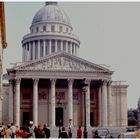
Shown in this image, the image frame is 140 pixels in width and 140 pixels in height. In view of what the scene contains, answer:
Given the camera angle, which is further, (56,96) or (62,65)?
(56,96)

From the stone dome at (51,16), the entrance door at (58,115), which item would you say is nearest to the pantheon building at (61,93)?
the entrance door at (58,115)

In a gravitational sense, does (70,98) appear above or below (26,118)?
above

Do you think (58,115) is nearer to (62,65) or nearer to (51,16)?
(62,65)

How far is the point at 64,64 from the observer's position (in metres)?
58.3

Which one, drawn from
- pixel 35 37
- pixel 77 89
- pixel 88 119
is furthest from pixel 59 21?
pixel 88 119

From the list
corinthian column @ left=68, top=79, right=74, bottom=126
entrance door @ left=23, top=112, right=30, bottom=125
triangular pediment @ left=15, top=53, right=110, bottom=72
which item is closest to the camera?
corinthian column @ left=68, top=79, right=74, bottom=126

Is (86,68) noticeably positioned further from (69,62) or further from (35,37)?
(35,37)

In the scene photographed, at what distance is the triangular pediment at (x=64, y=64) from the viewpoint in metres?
57.8

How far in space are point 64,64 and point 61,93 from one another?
14.5 feet

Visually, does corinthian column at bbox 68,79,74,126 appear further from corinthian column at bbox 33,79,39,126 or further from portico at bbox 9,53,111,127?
corinthian column at bbox 33,79,39,126

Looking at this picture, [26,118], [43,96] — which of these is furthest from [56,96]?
[26,118]

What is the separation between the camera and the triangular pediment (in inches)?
2277

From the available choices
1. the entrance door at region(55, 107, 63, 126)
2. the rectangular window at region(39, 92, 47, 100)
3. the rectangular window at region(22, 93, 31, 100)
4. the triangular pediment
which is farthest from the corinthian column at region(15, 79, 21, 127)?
the entrance door at region(55, 107, 63, 126)

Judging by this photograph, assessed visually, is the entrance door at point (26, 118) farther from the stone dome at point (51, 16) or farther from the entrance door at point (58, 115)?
the stone dome at point (51, 16)
